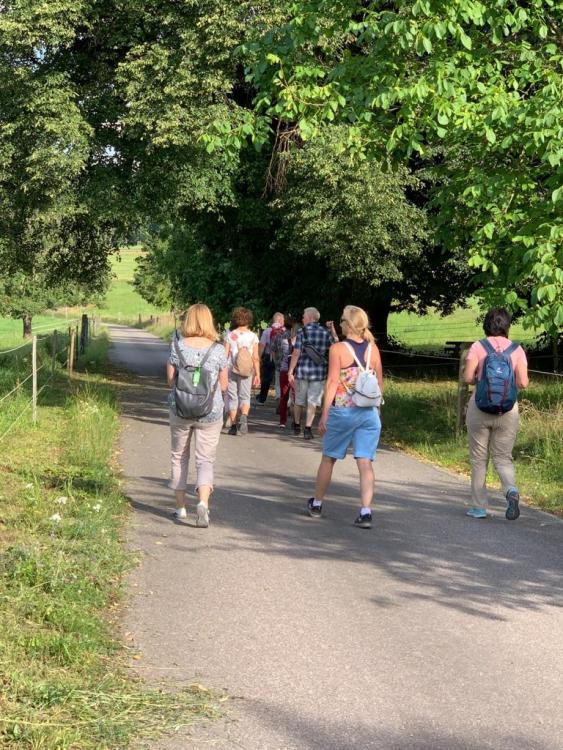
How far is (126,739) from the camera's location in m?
4.40

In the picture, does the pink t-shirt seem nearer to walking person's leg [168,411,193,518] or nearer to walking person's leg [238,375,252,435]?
walking person's leg [168,411,193,518]

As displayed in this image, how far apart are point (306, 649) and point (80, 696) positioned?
1448 millimetres

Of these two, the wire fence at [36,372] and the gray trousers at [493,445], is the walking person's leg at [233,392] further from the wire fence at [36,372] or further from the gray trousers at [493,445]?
the gray trousers at [493,445]

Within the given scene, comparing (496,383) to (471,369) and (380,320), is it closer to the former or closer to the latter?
(471,369)

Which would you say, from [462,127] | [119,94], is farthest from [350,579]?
[119,94]

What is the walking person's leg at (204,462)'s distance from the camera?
29.4ft

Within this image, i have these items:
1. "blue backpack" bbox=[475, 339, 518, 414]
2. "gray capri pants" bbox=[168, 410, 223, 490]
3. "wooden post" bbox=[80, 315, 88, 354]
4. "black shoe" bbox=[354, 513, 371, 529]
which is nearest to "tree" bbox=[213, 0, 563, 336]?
"blue backpack" bbox=[475, 339, 518, 414]

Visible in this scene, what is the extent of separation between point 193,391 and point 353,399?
4.42ft

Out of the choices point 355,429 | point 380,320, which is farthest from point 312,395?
point 380,320

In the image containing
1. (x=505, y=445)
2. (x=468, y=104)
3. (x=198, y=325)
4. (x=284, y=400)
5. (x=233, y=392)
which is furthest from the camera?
(x=284, y=400)

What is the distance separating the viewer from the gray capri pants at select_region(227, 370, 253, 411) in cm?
1566

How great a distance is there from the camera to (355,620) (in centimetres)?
638

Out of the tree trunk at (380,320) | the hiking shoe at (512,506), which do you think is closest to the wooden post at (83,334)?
the tree trunk at (380,320)

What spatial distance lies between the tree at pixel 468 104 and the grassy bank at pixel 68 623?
4827mm
